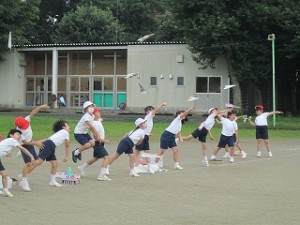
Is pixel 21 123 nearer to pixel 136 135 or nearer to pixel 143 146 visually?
pixel 136 135

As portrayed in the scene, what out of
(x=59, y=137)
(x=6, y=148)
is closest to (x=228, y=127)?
(x=59, y=137)

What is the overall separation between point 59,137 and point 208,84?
2972 cm

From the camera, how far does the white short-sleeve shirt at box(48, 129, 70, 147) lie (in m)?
11.3

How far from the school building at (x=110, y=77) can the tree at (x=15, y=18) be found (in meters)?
1.53

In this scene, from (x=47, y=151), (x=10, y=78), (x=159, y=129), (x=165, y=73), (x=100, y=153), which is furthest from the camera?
(x=10, y=78)

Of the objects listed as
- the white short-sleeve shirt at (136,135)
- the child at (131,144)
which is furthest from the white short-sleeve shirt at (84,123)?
the white short-sleeve shirt at (136,135)

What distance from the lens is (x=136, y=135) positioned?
Result: 13133mm

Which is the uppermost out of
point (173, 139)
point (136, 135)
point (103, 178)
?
point (136, 135)

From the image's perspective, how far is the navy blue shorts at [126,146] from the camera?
42.4 ft

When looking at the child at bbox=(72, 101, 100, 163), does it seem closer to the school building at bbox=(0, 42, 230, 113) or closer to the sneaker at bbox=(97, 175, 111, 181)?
the sneaker at bbox=(97, 175, 111, 181)

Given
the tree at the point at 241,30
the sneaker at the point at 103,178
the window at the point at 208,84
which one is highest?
the tree at the point at 241,30

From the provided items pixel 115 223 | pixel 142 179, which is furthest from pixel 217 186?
pixel 115 223

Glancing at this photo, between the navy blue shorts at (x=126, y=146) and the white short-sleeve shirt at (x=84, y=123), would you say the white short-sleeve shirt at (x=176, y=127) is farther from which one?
the white short-sleeve shirt at (x=84, y=123)

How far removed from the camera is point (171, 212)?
8.54 metres
